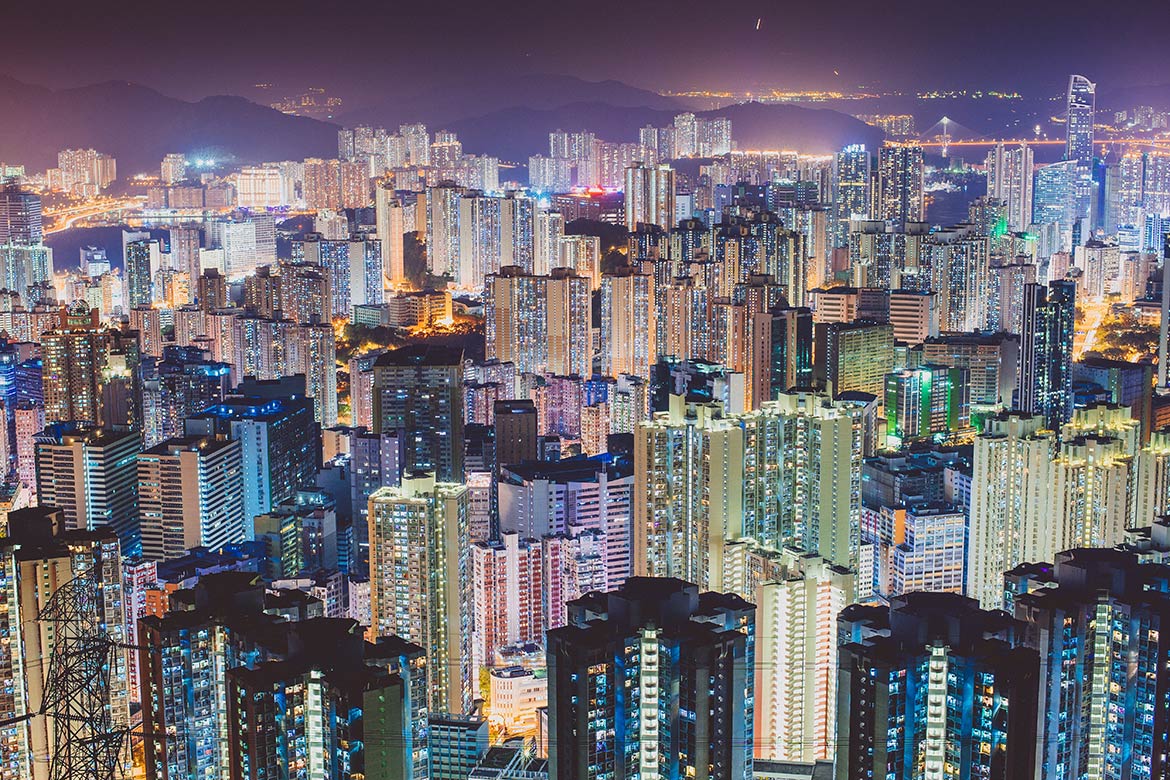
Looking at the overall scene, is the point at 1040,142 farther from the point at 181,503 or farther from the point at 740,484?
the point at 181,503

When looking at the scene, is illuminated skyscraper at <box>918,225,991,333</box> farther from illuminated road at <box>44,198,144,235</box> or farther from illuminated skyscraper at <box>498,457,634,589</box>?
illuminated road at <box>44,198,144,235</box>

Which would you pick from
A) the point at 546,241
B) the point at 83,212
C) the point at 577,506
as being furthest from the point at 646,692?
the point at 546,241

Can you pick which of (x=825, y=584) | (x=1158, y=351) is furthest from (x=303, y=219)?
(x=825, y=584)

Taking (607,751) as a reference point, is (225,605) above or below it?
above

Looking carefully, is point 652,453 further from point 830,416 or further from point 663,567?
point 830,416

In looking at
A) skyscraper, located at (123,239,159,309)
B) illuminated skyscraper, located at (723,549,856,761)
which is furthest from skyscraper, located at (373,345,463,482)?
skyscraper, located at (123,239,159,309)

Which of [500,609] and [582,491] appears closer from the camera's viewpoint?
[500,609]

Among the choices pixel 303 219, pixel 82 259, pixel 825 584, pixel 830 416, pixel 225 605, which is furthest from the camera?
pixel 303 219

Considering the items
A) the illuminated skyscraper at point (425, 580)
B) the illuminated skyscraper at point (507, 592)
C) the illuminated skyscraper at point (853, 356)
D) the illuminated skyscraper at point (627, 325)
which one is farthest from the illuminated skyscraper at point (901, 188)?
the illuminated skyscraper at point (425, 580)
